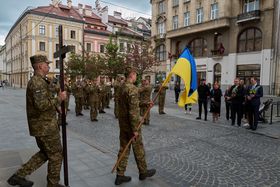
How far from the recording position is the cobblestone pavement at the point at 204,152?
4.43 meters

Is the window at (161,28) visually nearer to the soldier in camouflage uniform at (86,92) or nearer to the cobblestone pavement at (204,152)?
the soldier in camouflage uniform at (86,92)

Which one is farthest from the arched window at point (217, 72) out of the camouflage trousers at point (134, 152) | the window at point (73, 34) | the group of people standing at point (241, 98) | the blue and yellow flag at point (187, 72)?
the window at point (73, 34)

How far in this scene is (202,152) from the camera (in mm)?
5973

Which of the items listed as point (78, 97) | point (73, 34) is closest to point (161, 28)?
point (73, 34)

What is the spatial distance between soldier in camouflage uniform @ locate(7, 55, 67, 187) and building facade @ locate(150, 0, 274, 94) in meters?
22.1

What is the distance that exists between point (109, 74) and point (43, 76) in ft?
61.7

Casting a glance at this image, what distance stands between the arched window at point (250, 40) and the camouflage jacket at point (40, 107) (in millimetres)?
29154

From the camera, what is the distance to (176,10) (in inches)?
1460

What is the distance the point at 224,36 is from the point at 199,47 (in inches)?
170

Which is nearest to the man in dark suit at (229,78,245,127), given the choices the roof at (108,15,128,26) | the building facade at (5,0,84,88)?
the building facade at (5,0,84,88)

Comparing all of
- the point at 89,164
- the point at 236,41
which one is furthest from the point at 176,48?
the point at 89,164

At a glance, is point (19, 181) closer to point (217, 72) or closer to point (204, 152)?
point (204, 152)

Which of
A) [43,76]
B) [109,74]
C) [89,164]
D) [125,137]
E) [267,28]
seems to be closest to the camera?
[43,76]

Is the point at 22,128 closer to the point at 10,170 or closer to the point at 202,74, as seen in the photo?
the point at 10,170
